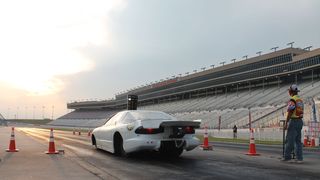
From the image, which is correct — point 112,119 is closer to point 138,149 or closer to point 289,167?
point 138,149

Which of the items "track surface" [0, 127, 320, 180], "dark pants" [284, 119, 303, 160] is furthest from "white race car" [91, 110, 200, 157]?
"dark pants" [284, 119, 303, 160]

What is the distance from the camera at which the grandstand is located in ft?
169

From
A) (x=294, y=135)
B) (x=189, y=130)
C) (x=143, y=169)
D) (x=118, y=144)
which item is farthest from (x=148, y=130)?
(x=294, y=135)

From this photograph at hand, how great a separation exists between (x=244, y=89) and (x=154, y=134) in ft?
190

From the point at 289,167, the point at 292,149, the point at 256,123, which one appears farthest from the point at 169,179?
the point at 256,123

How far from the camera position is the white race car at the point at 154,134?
38.8 feet

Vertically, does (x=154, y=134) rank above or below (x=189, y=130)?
below

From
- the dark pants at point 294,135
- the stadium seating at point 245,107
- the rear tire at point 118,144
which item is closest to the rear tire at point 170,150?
the rear tire at point 118,144

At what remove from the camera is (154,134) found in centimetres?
1189

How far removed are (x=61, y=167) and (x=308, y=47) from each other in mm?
57291

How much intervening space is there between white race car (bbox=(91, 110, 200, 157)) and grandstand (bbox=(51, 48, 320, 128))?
2842 cm

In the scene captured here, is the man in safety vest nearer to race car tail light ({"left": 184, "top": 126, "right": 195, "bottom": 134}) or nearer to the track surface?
the track surface

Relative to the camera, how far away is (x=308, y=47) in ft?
204

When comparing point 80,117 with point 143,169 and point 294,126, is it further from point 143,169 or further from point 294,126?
point 143,169
